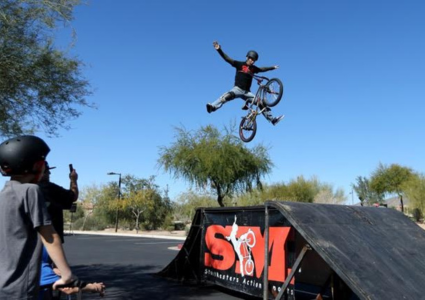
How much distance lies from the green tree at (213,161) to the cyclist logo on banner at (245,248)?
14.5 meters

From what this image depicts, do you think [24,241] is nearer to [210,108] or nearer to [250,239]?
[250,239]

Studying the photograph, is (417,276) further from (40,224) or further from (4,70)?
(4,70)

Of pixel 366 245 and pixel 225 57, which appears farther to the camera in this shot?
pixel 225 57

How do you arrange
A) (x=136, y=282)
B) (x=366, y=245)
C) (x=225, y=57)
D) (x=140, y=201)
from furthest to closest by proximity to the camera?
(x=140, y=201), (x=136, y=282), (x=225, y=57), (x=366, y=245)

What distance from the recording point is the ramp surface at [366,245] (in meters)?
4.80

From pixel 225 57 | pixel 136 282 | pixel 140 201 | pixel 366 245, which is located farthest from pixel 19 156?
pixel 140 201

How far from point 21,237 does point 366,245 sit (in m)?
4.70

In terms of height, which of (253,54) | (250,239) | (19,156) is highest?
(253,54)

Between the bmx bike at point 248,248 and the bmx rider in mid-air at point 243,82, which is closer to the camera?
the bmx bike at point 248,248

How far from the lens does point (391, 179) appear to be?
168 feet

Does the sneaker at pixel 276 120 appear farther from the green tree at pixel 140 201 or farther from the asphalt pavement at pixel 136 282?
the green tree at pixel 140 201

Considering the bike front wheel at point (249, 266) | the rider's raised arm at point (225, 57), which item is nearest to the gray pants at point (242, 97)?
the rider's raised arm at point (225, 57)

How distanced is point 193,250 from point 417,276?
5.81 metres

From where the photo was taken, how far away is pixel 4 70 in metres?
8.16
